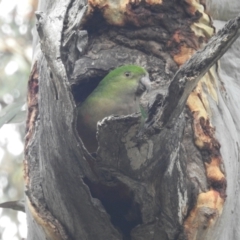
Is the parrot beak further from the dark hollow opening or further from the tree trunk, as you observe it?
the dark hollow opening

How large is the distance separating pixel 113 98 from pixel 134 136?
1.34 feet

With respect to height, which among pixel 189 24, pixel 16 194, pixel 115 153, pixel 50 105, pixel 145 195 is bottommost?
pixel 16 194

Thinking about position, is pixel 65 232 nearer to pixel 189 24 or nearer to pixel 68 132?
pixel 68 132

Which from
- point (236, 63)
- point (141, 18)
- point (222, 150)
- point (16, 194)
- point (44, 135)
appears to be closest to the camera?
point (44, 135)

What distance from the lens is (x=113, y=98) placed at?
2018mm

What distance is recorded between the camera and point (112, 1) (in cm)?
208

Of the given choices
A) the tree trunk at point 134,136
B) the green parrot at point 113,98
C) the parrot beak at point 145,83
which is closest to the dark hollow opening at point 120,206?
the tree trunk at point 134,136

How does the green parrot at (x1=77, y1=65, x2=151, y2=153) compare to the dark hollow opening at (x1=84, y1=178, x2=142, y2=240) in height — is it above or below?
above

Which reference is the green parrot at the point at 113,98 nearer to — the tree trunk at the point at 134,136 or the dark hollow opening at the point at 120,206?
the tree trunk at the point at 134,136

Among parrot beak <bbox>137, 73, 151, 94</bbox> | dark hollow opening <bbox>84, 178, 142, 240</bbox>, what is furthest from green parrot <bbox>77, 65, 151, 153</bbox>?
dark hollow opening <bbox>84, 178, 142, 240</bbox>

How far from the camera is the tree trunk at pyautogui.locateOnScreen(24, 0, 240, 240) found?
5.37ft

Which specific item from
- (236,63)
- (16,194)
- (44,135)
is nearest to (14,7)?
(16,194)

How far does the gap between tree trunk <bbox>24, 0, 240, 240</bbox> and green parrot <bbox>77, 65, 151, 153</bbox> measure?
0.17ft

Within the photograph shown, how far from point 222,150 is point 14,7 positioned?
3212 millimetres
